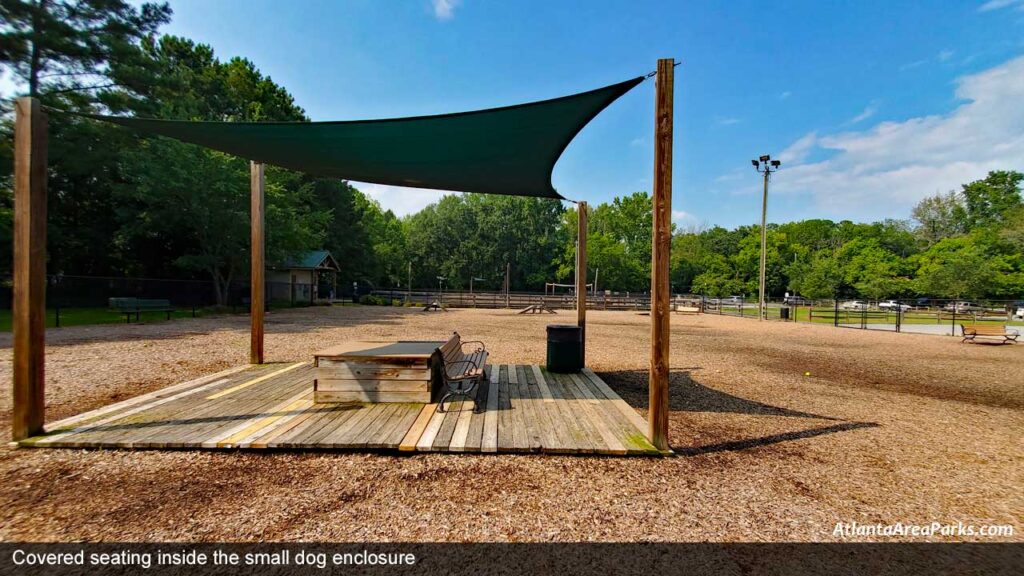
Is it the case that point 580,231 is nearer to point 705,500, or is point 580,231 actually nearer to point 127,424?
point 705,500

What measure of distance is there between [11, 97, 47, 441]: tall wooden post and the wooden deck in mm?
540

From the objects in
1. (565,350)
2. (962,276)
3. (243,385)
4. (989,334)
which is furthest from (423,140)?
(962,276)

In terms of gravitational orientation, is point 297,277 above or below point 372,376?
above

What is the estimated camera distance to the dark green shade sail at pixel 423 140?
3.94 metres

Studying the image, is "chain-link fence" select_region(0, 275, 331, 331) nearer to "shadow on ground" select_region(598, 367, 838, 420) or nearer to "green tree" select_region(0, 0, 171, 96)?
"green tree" select_region(0, 0, 171, 96)

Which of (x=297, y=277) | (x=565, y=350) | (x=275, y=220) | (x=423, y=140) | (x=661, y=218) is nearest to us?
(x=661, y=218)

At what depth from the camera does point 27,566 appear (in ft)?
6.95

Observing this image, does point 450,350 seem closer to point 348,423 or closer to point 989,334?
point 348,423

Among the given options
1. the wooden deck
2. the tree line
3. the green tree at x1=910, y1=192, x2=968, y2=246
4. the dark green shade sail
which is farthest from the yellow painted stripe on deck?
the green tree at x1=910, y1=192, x2=968, y2=246

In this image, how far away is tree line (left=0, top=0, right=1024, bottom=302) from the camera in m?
17.3

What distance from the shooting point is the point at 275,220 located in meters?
20.1

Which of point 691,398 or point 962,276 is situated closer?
point 691,398

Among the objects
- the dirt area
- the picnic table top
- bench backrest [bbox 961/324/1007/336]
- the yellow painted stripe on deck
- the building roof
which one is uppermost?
the building roof

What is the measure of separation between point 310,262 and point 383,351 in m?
27.9
